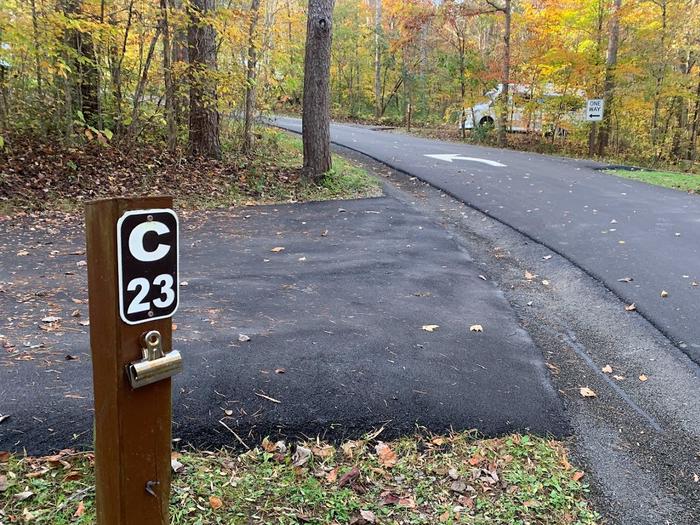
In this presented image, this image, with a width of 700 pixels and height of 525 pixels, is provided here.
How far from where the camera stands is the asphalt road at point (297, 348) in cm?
308

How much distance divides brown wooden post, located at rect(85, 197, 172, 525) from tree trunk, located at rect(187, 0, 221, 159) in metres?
9.00

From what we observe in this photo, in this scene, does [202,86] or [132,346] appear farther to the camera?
[202,86]

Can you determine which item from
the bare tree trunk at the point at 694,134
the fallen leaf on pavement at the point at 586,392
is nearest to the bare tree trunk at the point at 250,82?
the fallen leaf on pavement at the point at 586,392

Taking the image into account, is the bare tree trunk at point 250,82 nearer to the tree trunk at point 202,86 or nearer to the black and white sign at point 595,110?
the tree trunk at point 202,86

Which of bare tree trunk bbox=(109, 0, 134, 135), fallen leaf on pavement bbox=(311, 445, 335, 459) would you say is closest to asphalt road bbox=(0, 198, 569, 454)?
fallen leaf on pavement bbox=(311, 445, 335, 459)

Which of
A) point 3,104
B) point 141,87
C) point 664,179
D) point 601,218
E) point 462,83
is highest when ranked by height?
point 462,83

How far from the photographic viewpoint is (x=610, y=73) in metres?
17.1

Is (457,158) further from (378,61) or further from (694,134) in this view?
(378,61)

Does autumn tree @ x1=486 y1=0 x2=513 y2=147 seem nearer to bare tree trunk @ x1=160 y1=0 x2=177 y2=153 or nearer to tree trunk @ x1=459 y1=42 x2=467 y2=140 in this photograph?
tree trunk @ x1=459 y1=42 x2=467 y2=140

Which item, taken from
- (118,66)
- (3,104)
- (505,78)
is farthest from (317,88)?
(505,78)

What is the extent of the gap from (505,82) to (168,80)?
1285cm

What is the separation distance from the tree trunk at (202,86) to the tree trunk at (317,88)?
6.13ft

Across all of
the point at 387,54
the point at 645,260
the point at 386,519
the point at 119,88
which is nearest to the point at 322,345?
the point at 386,519

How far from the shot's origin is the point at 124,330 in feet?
4.93
